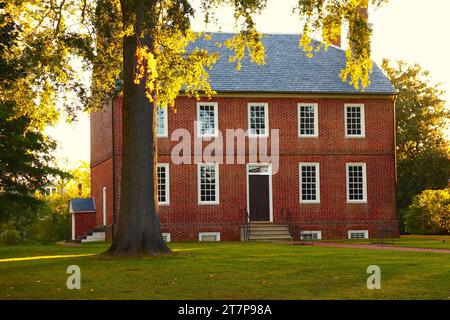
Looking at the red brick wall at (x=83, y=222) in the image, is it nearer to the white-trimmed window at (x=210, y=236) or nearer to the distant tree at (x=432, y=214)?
the white-trimmed window at (x=210, y=236)

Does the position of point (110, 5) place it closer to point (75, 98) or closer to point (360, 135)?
point (75, 98)

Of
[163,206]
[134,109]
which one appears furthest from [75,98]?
[163,206]

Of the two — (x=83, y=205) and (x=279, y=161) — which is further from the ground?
(x=279, y=161)

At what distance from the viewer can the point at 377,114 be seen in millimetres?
39031

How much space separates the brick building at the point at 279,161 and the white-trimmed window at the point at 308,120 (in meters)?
0.05

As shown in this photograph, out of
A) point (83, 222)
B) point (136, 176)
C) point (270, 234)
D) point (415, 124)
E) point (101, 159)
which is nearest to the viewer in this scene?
point (136, 176)

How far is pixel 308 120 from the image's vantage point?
38.5 meters

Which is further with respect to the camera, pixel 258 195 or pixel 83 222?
pixel 83 222

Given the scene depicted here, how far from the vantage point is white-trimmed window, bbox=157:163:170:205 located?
120 feet

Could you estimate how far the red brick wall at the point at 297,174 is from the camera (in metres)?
36.8

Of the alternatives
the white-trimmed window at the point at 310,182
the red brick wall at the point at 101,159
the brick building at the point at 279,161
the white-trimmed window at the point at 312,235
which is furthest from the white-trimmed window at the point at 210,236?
the white-trimmed window at the point at 310,182

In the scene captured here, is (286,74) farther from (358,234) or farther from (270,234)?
(358,234)

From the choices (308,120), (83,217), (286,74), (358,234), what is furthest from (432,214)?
(83,217)

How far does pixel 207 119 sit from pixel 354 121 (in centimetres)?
699
